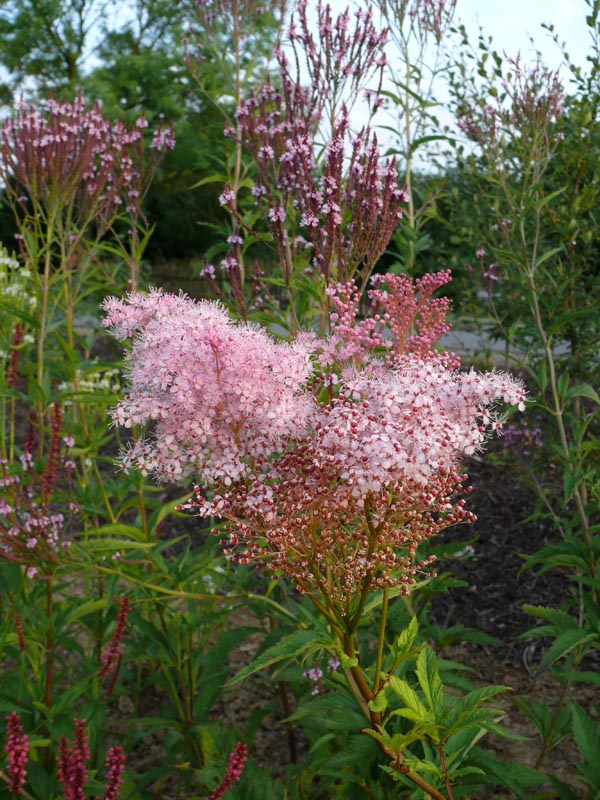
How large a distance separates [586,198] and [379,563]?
11.2ft

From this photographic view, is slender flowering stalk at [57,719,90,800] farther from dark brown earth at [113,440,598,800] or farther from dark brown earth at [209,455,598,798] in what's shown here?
dark brown earth at [209,455,598,798]

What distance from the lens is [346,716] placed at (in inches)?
74.2

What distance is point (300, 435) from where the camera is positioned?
1440 millimetres

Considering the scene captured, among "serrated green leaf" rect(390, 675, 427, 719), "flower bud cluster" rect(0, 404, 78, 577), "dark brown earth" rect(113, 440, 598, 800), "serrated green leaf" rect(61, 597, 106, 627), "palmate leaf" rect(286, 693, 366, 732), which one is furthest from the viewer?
"dark brown earth" rect(113, 440, 598, 800)

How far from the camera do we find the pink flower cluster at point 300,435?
1.31 metres

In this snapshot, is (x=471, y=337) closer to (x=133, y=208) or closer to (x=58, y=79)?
(x=133, y=208)

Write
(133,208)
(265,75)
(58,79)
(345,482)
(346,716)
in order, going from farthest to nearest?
(58,79), (133,208), (265,75), (346,716), (345,482)

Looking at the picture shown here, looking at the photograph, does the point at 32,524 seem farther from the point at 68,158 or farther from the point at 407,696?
the point at 68,158

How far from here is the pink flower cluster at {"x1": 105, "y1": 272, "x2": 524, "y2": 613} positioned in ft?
4.30

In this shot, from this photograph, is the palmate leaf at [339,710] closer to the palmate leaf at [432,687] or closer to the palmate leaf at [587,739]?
the palmate leaf at [432,687]

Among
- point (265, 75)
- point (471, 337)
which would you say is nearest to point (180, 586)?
point (265, 75)

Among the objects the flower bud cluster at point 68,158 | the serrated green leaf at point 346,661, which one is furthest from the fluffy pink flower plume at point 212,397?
the flower bud cluster at point 68,158

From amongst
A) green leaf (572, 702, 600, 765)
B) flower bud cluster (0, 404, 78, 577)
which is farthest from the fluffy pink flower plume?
green leaf (572, 702, 600, 765)

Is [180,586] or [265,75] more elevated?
[265,75]
